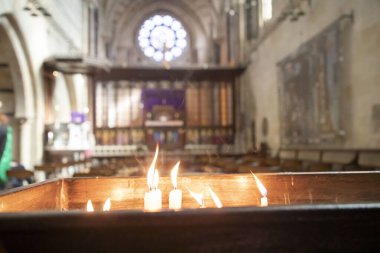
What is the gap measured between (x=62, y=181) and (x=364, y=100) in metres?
6.98

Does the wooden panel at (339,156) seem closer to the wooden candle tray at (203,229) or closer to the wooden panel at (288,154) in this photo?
the wooden panel at (288,154)

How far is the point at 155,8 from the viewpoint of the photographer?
26094 mm

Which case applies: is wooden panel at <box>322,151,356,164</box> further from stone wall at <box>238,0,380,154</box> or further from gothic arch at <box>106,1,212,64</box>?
gothic arch at <box>106,1,212,64</box>

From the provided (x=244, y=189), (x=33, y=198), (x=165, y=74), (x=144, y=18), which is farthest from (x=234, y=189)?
(x=144, y=18)

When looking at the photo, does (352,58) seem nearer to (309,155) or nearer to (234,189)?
(309,155)

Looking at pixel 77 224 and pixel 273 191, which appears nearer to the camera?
pixel 77 224

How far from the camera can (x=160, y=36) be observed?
84.9 ft

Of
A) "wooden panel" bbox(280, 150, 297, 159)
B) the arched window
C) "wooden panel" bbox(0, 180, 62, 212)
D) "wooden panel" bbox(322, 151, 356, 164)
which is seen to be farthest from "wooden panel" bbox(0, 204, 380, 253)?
the arched window

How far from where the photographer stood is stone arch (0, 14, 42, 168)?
34.9 feet

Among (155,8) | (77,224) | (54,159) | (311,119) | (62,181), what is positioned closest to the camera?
(77,224)

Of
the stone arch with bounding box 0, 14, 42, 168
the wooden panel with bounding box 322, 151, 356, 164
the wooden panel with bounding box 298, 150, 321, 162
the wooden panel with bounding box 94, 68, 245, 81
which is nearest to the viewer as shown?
the wooden panel with bounding box 322, 151, 356, 164

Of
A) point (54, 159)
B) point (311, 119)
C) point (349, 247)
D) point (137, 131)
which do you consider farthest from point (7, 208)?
point (137, 131)

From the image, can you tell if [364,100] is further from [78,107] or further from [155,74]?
[78,107]

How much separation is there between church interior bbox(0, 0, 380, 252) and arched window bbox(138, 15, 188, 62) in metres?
0.10
